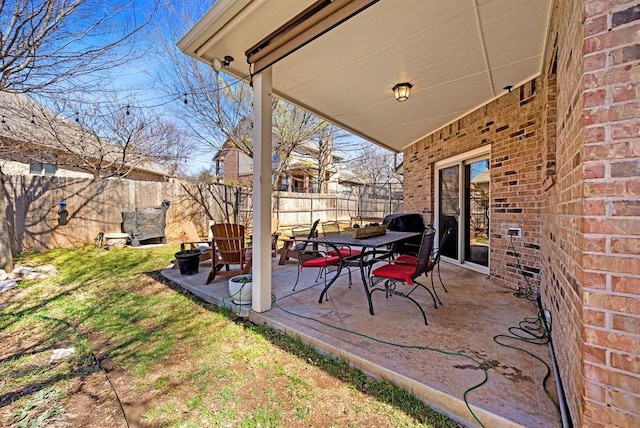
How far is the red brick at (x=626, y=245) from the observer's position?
39.0 inches

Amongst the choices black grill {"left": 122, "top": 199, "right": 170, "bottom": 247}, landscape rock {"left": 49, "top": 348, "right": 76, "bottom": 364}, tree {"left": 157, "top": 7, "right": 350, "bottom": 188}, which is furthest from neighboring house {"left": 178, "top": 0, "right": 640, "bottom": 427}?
black grill {"left": 122, "top": 199, "right": 170, "bottom": 247}

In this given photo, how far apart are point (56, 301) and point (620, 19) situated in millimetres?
5380

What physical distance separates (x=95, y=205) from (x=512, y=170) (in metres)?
8.69

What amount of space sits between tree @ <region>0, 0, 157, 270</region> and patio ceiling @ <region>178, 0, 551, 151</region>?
9.04 feet

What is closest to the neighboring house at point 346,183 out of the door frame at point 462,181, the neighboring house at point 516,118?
the neighboring house at point 516,118

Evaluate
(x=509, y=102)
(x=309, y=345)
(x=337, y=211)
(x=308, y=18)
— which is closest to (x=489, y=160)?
(x=509, y=102)

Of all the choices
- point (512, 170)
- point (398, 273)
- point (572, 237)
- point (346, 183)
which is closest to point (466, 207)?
point (512, 170)

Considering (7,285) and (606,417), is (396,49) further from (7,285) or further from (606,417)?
(7,285)

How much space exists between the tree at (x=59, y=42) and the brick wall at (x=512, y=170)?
5.18m

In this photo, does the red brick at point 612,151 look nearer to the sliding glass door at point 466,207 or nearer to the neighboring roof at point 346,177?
the sliding glass door at point 466,207

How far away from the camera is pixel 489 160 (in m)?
4.04

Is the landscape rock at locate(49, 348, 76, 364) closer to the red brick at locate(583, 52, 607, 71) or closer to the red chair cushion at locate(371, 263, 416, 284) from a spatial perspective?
the red chair cushion at locate(371, 263, 416, 284)

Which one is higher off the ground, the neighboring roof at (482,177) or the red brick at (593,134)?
the neighboring roof at (482,177)

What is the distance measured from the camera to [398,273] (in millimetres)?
2789
